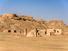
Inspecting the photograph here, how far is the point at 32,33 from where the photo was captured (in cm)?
2917

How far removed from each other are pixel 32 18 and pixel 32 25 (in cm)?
1146

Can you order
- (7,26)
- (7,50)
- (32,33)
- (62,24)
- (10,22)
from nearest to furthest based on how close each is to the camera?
1. (7,50)
2. (32,33)
3. (7,26)
4. (10,22)
5. (62,24)

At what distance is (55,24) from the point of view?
71500mm

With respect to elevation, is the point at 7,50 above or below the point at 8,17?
below

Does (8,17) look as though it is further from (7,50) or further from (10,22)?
(7,50)

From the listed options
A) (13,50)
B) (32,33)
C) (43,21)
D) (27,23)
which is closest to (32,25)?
(27,23)

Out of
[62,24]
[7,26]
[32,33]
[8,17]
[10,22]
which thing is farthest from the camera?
[62,24]

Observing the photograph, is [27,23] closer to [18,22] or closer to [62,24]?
[18,22]

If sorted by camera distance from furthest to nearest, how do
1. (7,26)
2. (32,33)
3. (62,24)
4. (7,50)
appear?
1. (62,24)
2. (7,26)
3. (32,33)
4. (7,50)

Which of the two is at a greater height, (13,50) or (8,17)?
(8,17)

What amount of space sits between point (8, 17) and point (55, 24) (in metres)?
17.5

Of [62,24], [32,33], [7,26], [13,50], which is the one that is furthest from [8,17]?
[13,50]

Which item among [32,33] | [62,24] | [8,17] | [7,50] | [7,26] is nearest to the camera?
[7,50]

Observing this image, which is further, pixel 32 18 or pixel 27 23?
pixel 32 18
